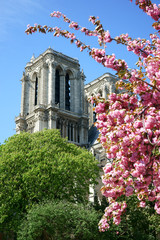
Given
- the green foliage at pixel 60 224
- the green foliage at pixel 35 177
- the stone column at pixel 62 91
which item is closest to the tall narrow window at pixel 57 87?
the stone column at pixel 62 91

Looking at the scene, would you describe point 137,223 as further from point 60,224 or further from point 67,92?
point 67,92

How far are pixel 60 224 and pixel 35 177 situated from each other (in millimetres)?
6158

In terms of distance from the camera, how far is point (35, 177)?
26672 millimetres

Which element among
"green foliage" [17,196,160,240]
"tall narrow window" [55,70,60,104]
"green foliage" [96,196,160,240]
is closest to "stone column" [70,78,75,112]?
"tall narrow window" [55,70,60,104]

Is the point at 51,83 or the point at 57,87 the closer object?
the point at 51,83

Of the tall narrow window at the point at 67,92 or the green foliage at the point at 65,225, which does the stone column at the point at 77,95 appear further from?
the green foliage at the point at 65,225

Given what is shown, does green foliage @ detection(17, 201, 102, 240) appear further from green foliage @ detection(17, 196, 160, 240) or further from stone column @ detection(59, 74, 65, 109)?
stone column @ detection(59, 74, 65, 109)

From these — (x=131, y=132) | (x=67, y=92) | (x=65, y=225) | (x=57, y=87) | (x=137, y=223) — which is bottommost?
(x=137, y=223)

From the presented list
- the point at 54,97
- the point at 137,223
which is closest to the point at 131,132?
the point at 137,223

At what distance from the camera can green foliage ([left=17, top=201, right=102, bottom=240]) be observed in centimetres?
2141

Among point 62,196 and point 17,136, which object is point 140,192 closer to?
point 62,196

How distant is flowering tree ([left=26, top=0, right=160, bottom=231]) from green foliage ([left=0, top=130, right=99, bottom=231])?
60.8 feet

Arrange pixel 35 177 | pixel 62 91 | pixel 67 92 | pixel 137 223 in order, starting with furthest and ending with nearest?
pixel 67 92
pixel 62 91
pixel 35 177
pixel 137 223

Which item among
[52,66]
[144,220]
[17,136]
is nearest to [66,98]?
[52,66]
